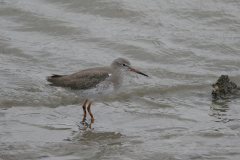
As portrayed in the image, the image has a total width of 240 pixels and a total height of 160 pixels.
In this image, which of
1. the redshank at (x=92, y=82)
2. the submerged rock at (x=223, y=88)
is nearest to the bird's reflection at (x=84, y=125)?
the redshank at (x=92, y=82)

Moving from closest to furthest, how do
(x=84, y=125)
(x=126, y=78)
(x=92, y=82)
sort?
(x=84, y=125)
(x=92, y=82)
(x=126, y=78)

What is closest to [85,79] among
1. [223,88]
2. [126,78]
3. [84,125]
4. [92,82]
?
[92,82]

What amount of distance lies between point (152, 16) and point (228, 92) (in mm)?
5493

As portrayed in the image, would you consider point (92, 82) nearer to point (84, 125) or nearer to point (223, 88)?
point (84, 125)

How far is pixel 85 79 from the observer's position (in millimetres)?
7176

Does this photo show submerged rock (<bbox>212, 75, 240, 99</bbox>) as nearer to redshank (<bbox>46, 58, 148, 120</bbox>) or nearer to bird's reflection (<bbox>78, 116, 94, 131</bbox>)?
redshank (<bbox>46, 58, 148, 120</bbox>)

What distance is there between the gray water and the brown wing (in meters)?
0.63

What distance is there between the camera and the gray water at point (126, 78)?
5.71 metres

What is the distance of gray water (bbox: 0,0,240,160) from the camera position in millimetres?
5711

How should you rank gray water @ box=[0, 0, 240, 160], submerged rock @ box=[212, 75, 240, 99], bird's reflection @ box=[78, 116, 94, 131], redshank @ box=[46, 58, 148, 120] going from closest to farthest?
gray water @ box=[0, 0, 240, 160]
bird's reflection @ box=[78, 116, 94, 131]
redshank @ box=[46, 58, 148, 120]
submerged rock @ box=[212, 75, 240, 99]

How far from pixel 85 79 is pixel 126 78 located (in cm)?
238

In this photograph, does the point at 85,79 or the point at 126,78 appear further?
the point at 126,78

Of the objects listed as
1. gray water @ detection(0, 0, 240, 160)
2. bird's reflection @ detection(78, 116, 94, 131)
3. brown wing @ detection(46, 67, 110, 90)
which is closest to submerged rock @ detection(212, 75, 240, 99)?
gray water @ detection(0, 0, 240, 160)

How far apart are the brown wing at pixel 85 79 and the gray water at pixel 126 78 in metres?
0.63
